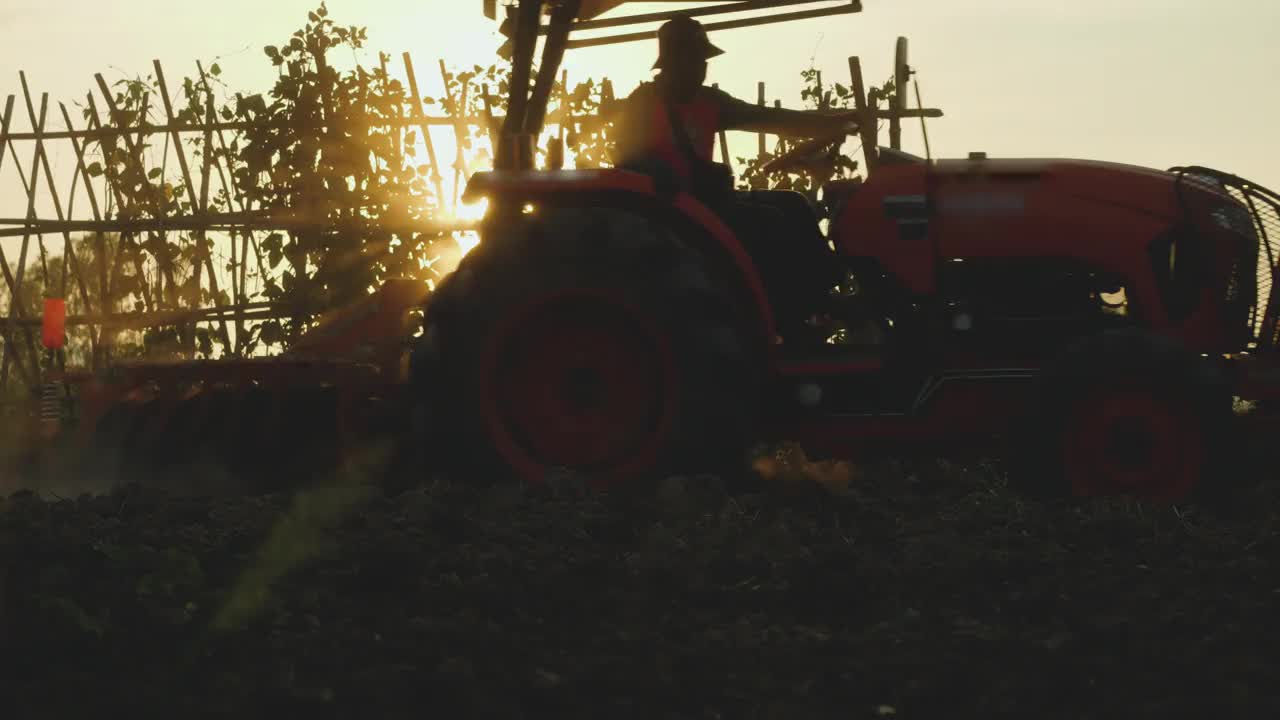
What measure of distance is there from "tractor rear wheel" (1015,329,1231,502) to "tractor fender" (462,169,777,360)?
0.86 metres

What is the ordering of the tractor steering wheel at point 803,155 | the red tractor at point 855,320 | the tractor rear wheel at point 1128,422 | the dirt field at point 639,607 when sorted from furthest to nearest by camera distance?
the tractor steering wheel at point 803,155 → the red tractor at point 855,320 → the tractor rear wheel at point 1128,422 → the dirt field at point 639,607

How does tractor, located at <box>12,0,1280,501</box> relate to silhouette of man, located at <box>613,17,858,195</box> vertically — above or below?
below

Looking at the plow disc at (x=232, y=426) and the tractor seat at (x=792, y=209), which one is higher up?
the tractor seat at (x=792, y=209)

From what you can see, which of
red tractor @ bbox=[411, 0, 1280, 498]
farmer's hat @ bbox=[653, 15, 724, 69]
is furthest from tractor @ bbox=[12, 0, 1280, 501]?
farmer's hat @ bbox=[653, 15, 724, 69]

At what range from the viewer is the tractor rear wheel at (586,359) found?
5.16 meters

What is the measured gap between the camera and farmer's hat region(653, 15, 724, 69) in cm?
525

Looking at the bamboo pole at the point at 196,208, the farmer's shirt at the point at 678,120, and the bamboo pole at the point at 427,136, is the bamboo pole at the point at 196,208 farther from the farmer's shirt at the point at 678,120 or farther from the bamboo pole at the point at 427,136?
the farmer's shirt at the point at 678,120

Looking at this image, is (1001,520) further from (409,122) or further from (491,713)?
(409,122)

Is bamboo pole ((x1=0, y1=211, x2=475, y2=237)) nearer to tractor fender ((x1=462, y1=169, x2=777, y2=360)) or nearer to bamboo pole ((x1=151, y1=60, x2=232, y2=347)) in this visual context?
bamboo pole ((x1=151, y1=60, x2=232, y2=347))

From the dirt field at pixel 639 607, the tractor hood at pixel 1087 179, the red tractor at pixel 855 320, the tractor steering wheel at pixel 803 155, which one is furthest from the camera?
the tractor steering wheel at pixel 803 155

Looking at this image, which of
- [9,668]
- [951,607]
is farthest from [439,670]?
[951,607]

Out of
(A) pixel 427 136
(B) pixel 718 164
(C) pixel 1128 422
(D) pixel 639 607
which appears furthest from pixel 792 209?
(A) pixel 427 136

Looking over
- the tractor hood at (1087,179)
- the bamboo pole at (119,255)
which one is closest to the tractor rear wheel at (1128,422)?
the tractor hood at (1087,179)

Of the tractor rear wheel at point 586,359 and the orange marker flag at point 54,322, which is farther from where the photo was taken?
the orange marker flag at point 54,322
